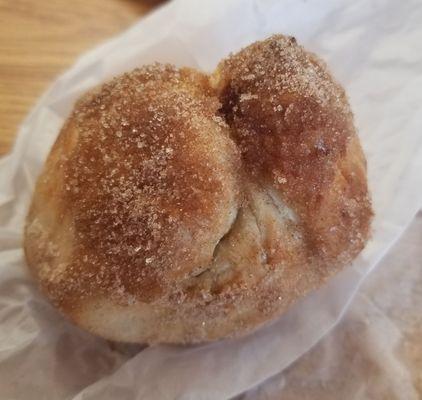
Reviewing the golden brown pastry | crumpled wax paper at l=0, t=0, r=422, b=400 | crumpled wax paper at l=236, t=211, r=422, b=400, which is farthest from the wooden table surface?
crumpled wax paper at l=236, t=211, r=422, b=400

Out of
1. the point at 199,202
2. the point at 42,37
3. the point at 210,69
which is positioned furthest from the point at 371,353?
the point at 42,37

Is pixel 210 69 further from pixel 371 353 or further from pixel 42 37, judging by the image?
pixel 371 353

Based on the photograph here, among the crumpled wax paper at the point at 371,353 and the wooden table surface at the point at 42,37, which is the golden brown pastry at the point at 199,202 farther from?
the wooden table surface at the point at 42,37

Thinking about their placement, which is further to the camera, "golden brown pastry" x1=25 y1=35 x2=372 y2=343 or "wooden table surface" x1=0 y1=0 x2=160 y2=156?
"wooden table surface" x1=0 y1=0 x2=160 y2=156

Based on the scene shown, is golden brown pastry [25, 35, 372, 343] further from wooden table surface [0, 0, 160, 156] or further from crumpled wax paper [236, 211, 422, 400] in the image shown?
wooden table surface [0, 0, 160, 156]

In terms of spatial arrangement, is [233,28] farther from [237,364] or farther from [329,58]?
[237,364]
